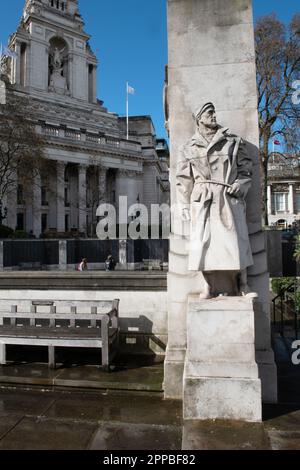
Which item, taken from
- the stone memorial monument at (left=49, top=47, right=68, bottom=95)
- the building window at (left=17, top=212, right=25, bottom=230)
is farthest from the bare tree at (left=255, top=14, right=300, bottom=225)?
the stone memorial monument at (left=49, top=47, right=68, bottom=95)

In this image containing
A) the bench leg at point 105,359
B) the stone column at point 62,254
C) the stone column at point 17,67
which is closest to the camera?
the bench leg at point 105,359

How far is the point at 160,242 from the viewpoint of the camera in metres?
23.6

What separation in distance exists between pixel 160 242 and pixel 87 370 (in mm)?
17945

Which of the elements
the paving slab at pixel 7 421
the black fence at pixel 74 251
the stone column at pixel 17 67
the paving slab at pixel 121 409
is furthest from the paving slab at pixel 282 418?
the stone column at pixel 17 67

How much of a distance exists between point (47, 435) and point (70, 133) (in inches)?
2681

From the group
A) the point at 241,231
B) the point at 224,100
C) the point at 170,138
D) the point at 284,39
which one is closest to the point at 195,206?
the point at 241,231

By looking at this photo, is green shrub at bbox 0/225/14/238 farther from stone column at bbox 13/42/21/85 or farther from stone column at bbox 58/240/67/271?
stone column at bbox 13/42/21/85

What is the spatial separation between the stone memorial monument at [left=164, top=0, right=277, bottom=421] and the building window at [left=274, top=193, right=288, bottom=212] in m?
89.1

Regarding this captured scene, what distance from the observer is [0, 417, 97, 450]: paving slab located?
3.61m

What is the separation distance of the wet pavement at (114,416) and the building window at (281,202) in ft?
293

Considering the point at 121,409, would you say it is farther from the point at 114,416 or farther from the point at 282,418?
the point at 282,418

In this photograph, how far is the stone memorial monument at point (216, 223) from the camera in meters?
4.25

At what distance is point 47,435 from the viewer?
12.6 feet

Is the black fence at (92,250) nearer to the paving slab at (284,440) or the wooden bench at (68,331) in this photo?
the wooden bench at (68,331)
